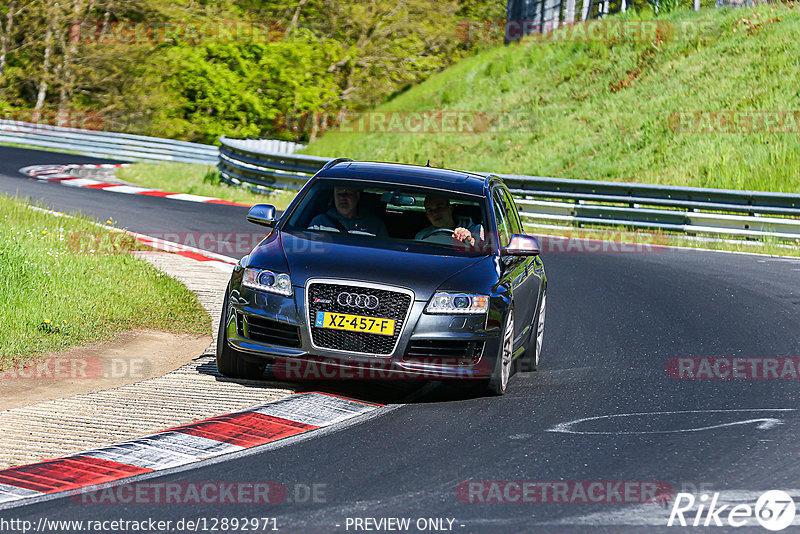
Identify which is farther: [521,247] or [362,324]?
[521,247]

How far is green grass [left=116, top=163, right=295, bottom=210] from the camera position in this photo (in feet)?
81.5

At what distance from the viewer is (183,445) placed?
615cm

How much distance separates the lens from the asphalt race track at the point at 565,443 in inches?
200

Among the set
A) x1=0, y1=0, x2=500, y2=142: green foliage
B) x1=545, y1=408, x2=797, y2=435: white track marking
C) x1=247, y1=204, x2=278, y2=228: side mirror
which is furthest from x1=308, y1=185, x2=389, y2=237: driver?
x1=0, y1=0, x2=500, y2=142: green foliage

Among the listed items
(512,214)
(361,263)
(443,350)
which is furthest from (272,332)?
(512,214)

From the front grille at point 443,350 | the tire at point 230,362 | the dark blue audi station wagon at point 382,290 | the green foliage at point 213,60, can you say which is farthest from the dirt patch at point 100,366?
the green foliage at point 213,60

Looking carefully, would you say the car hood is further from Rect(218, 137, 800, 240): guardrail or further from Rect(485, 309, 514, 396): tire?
Rect(218, 137, 800, 240): guardrail

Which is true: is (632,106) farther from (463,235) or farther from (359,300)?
(359,300)

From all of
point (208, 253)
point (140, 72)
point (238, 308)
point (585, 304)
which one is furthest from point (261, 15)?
point (238, 308)

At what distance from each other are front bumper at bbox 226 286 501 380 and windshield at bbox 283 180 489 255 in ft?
3.43

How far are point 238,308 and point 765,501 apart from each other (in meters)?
3.77

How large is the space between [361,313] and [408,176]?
6.29 feet

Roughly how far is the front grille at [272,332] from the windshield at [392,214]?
1.11 metres

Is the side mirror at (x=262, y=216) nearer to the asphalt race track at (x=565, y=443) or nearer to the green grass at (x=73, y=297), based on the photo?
the asphalt race track at (x=565, y=443)
